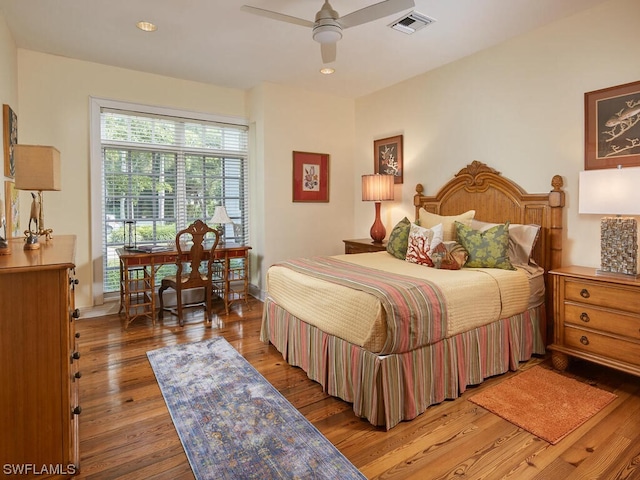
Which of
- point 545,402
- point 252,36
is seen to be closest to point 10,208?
point 252,36

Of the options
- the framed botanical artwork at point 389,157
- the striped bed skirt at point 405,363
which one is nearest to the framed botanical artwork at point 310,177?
the framed botanical artwork at point 389,157

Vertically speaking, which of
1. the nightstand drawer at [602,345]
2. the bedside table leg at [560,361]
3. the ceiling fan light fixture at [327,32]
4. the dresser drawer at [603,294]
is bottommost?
the bedside table leg at [560,361]

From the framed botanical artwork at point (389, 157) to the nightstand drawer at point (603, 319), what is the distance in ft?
8.08

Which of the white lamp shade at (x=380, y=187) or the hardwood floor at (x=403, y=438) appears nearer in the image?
the hardwood floor at (x=403, y=438)

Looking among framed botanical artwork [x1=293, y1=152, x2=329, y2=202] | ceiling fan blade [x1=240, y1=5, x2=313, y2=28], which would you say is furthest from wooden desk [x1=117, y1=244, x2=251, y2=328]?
ceiling fan blade [x1=240, y1=5, x2=313, y2=28]

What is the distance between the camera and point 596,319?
8.38 feet

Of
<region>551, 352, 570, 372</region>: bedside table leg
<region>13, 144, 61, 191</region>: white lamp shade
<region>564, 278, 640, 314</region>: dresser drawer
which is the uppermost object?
<region>13, 144, 61, 191</region>: white lamp shade

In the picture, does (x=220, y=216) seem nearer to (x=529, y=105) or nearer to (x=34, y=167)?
(x=34, y=167)

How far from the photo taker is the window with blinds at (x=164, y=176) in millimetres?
4344

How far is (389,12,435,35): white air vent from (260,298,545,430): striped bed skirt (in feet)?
7.89

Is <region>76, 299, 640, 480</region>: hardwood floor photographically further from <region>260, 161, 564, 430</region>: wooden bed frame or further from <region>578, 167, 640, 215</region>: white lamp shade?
<region>578, 167, 640, 215</region>: white lamp shade

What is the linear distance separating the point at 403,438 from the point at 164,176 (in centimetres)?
397

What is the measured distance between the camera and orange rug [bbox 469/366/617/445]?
2.10 m

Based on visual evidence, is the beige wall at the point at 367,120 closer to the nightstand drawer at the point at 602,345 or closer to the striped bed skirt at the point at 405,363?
the nightstand drawer at the point at 602,345
